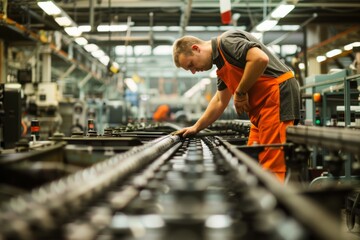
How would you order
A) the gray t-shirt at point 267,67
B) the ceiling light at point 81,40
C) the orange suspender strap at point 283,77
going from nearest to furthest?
1. the gray t-shirt at point 267,67
2. the orange suspender strap at point 283,77
3. the ceiling light at point 81,40

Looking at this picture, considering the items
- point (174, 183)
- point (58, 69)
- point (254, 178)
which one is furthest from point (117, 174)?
point (58, 69)

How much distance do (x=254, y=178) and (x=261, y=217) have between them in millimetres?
273

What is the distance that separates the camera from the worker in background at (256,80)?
7.77 ft

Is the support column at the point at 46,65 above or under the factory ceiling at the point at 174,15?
under

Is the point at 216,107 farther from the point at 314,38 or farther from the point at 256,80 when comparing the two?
the point at 314,38

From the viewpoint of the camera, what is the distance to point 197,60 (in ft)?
8.93

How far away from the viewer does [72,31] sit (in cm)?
650

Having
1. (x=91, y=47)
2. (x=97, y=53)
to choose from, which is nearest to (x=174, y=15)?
(x=97, y=53)

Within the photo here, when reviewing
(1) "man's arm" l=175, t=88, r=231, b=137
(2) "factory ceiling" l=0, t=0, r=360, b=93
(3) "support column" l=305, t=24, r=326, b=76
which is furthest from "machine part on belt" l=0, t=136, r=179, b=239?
(3) "support column" l=305, t=24, r=326, b=76

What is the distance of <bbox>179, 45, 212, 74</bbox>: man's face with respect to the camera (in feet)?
8.83

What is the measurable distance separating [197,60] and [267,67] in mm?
445

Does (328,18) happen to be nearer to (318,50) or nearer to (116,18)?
(318,50)

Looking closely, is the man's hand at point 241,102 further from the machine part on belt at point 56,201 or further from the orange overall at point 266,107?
the machine part on belt at point 56,201

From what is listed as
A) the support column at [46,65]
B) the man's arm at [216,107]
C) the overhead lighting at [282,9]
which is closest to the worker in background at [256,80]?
the man's arm at [216,107]
